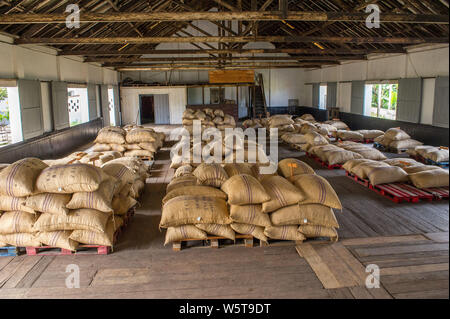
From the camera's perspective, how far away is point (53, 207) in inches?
173

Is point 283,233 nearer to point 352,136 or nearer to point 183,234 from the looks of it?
point 183,234

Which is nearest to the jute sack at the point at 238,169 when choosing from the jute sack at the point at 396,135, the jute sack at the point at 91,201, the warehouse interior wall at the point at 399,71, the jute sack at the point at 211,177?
the jute sack at the point at 211,177

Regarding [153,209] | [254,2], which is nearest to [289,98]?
[254,2]

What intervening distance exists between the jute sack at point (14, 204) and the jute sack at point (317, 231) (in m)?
3.42

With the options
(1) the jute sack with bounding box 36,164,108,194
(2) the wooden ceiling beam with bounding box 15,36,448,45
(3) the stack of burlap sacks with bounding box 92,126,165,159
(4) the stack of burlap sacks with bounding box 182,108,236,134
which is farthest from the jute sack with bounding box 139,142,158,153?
(1) the jute sack with bounding box 36,164,108,194

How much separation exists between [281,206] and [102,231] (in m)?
2.25

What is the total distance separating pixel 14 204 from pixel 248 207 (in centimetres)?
292

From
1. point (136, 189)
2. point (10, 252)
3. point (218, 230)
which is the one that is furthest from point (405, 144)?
point (10, 252)

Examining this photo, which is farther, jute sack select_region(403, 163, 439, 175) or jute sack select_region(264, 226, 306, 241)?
jute sack select_region(403, 163, 439, 175)

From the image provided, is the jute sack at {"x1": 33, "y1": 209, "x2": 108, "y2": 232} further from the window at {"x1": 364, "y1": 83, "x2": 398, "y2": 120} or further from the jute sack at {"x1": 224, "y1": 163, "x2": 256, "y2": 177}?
the window at {"x1": 364, "y1": 83, "x2": 398, "y2": 120}

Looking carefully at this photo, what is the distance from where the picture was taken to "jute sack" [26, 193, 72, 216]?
4410mm

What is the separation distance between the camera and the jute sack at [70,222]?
4.43 m

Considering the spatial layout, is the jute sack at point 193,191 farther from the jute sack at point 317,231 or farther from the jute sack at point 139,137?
the jute sack at point 139,137
